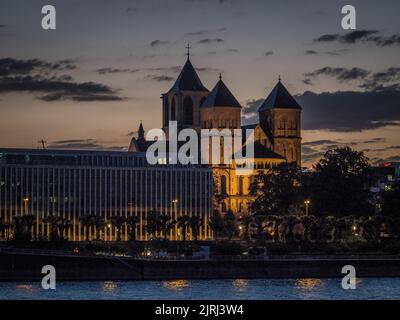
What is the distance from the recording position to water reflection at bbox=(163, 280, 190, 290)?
348 feet

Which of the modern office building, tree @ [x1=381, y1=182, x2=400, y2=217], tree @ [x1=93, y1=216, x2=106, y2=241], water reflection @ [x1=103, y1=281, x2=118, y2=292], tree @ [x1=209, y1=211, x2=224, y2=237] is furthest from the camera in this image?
the modern office building

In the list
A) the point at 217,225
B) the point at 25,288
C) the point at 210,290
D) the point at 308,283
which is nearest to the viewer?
the point at 25,288

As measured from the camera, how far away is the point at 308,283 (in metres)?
112

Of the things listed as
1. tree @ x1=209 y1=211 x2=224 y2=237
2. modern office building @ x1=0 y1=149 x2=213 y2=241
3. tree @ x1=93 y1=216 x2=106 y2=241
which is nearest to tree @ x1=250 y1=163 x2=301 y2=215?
modern office building @ x1=0 y1=149 x2=213 y2=241

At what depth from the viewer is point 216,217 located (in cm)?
17812

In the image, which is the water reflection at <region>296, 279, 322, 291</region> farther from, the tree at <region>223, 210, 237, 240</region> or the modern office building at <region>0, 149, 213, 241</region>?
the modern office building at <region>0, 149, 213, 241</region>

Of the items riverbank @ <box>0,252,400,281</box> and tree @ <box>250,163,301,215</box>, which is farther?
tree @ <box>250,163,301,215</box>

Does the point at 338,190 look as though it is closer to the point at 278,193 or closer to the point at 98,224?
the point at 278,193

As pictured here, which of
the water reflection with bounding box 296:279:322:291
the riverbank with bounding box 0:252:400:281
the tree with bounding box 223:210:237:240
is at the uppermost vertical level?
the tree with bounding box 223:210:237:240

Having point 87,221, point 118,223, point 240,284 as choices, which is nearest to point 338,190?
point 118,223

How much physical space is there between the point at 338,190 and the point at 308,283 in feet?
183

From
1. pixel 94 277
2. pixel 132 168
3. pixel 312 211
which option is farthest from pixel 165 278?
pixel 132 168

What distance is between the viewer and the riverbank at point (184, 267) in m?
114
